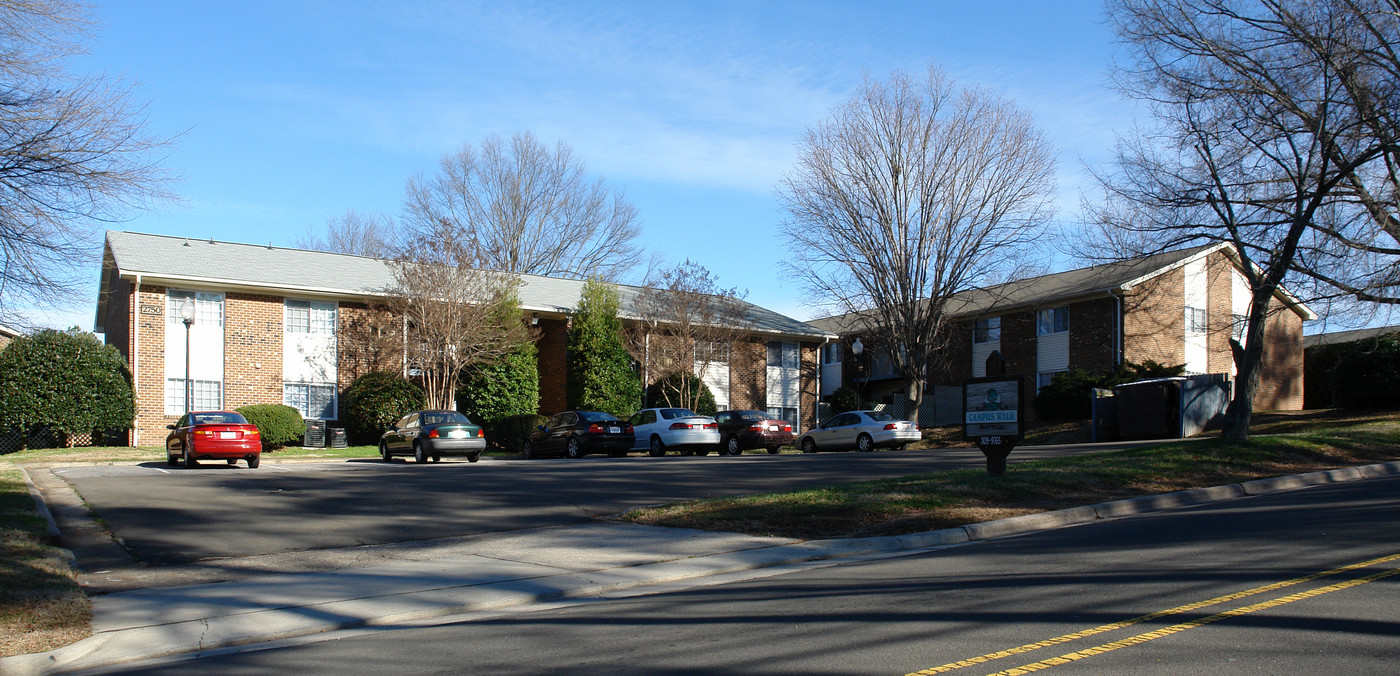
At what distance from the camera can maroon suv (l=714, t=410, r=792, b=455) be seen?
1212 inches

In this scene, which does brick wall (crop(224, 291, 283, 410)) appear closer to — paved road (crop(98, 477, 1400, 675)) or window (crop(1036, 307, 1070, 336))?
paved road (crop(98, 477, 1400, 675))

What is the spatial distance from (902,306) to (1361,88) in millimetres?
18643

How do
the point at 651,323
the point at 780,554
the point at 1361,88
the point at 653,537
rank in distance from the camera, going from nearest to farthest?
the point at 780,554
the point at 653,537
the point at 1361,88
the point at 651,323

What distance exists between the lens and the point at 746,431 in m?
30.8

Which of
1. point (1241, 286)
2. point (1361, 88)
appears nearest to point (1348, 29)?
point (1361, 88)

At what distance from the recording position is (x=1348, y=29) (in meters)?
19.5

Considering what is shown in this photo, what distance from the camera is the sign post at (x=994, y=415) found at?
14625mm

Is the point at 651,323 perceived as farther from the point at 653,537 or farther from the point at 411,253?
the point at 653,537

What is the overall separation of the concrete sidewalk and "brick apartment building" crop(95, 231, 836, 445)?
2045cm

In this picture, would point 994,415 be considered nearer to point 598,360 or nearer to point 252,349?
point 598,360

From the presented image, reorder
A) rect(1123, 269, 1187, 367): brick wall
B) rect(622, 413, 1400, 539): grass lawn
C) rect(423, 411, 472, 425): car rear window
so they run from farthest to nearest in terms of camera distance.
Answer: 1. rect(1123, 269, 1187, 367): brick wall
2. rect(423, 411, 472, 425): car rear window
3. rect(622, 413, 1400, 539): grass lawn

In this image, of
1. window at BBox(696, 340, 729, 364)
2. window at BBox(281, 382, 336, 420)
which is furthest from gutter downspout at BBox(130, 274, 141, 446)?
window at BBox(696, 340, 729, 364)

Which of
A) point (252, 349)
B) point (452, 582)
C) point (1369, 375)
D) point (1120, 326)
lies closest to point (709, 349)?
point (252, 349)

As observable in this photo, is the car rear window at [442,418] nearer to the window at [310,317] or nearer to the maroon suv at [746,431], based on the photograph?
the maroon suv at [746,431]
